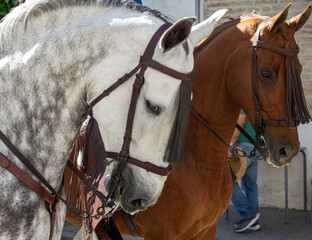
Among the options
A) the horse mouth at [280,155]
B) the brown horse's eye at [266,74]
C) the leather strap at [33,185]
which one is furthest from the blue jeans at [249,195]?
the leather strap at [33,185]

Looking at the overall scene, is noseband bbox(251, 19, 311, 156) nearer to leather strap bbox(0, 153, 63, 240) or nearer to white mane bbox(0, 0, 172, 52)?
white mane bbox(0, 0, 172, 52)

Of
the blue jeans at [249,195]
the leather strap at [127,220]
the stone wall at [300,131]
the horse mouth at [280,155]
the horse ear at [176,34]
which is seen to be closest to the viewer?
the horse ear at [176,34]

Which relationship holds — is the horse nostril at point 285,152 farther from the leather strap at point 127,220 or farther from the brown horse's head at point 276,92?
the leather strap at point 127,220

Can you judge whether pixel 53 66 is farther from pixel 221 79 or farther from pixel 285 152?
pixel 285 152

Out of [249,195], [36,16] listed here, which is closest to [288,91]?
[36,16]

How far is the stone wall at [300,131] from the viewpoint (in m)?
6.40

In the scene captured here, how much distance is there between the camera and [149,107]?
2143 millimetres

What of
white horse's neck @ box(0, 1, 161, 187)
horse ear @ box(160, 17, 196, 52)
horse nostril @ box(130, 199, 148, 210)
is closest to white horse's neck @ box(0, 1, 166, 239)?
white horse's neck @ box(0, 1, 161, 187)

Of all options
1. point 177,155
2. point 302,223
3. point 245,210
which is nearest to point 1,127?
point 177,155

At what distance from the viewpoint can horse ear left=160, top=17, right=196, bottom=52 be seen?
6.73 feet

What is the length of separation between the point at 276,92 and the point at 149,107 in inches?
50.5

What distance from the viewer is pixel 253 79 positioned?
3.17m

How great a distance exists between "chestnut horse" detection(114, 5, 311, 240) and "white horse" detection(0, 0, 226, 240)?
1.12 m

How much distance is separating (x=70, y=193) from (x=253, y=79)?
4.81 feet
